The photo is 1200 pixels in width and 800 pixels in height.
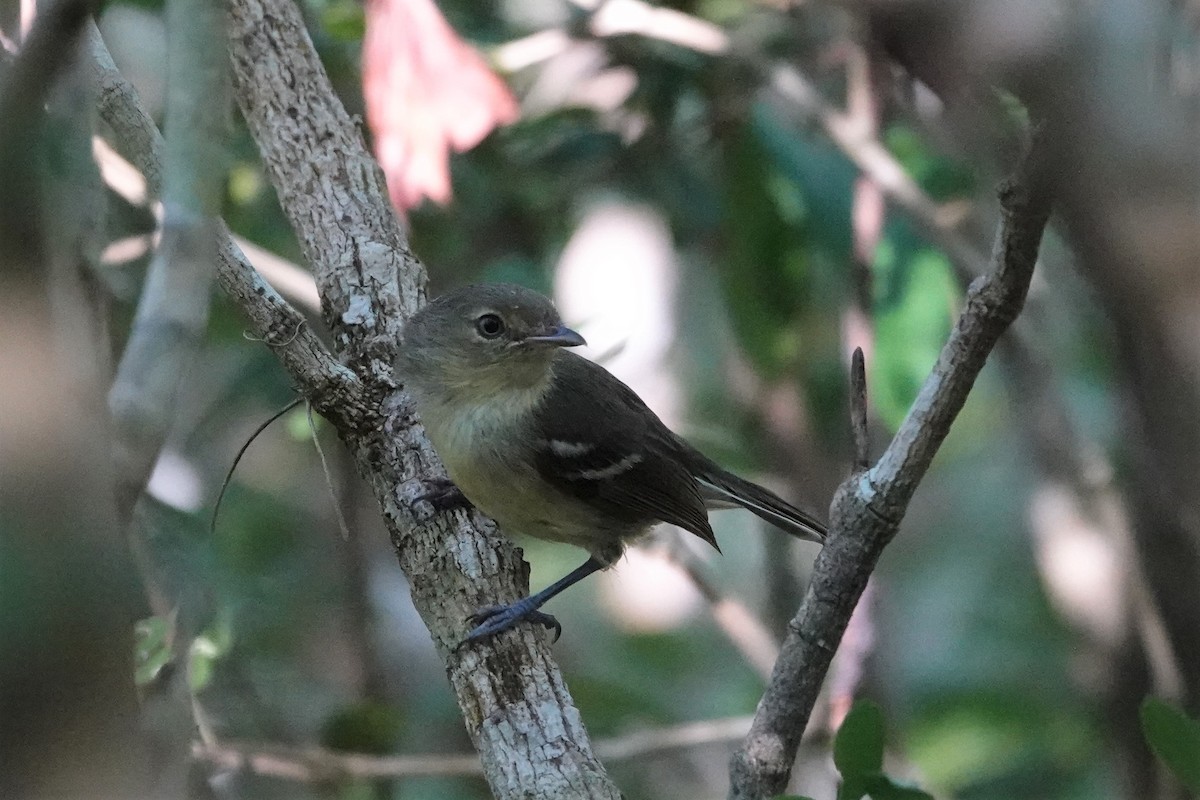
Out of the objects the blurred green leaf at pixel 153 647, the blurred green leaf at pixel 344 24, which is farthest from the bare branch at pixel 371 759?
the blurred green leaf at pixel 344 24

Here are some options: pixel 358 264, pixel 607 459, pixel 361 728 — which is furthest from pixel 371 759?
pixel 358 264

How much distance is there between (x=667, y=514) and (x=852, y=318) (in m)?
1.30

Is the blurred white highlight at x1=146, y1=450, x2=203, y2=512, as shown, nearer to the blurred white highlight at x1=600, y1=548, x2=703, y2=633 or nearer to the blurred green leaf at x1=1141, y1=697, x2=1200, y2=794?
the blurred white highlight at x1=600, y1=548, x2=703, y2=633

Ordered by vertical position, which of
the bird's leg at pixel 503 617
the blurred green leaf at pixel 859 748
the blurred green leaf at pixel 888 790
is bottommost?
the bird's leg at pixel 503 617

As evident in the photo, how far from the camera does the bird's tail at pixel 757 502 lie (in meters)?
4.20

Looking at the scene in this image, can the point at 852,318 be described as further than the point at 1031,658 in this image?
No

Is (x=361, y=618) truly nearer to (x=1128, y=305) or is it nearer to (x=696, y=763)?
(x=696, y=763)

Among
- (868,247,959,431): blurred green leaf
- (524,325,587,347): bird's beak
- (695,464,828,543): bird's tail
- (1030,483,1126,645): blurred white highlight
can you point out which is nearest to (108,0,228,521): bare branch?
(524,325,587,347): bird's beak

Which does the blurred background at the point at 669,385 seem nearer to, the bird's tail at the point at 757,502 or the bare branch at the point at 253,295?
the bare branch at the point at 253,295

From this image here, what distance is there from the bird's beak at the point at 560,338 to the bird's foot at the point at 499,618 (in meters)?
0.88

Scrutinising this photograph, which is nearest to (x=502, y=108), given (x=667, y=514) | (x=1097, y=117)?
(x=667, y=514)

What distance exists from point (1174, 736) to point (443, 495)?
213cm

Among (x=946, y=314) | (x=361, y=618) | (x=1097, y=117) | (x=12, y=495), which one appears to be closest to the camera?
(x=1097, y=117)

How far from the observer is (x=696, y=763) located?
6297 millimetres
